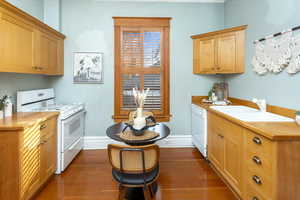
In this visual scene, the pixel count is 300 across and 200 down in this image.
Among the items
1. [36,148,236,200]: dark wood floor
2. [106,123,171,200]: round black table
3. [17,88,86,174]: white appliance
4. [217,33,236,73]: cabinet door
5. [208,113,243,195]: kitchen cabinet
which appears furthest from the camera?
[217,33,236,73]: cabinet door

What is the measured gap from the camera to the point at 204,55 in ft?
11.2

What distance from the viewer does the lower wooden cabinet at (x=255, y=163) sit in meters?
1.40

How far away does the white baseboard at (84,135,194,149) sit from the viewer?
3576 mm

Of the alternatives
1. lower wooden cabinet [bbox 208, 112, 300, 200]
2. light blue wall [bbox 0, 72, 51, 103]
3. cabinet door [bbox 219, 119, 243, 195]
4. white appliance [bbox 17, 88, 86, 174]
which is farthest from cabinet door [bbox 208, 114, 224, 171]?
light blue wall [bbox 0, 72, 51, 103]

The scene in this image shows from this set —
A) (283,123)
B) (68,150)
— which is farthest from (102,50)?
(283,123)

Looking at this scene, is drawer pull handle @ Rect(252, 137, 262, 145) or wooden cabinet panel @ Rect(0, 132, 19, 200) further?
wooden cabinet panel @ Rect(0, 132, 19, 200)

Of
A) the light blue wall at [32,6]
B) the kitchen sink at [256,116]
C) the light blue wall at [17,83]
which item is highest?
the light blue wall at [32,6]

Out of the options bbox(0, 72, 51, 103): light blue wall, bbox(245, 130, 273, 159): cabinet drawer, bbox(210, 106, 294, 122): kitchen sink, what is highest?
bbox(0, 72, 51, 103): light blue wall

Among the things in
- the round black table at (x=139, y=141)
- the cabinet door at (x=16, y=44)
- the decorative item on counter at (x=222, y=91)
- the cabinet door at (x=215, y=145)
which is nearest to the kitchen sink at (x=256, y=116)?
the cabinet door at (x=215, y=145)

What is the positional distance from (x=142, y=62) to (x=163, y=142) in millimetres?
1639

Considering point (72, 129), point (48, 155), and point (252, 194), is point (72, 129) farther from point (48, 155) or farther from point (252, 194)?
point (252, 194)

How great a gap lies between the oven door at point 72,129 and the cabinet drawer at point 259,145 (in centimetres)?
234

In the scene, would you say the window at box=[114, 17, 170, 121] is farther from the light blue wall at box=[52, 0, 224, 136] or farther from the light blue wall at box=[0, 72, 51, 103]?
the light blue wall at box=[0, 72, 51, 103]

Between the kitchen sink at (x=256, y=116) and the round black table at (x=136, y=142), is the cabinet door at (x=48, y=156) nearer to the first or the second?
the round black table at (x=136, y=142)
